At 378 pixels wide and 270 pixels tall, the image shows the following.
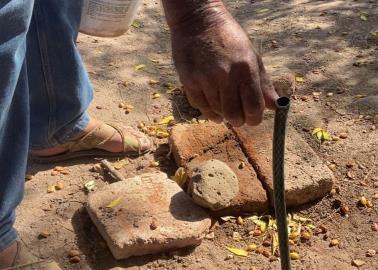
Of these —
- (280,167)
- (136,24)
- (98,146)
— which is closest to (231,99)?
(280,167)

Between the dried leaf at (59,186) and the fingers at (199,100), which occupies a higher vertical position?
the fingers at (199,100)

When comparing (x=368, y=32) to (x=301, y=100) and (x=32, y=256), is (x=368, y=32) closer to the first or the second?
(x=301, y=100)

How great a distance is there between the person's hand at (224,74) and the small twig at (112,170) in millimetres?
1318

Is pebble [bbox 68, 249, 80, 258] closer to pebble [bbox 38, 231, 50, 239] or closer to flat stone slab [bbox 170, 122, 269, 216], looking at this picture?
pebble [bbox 38, 231, 50, 239]

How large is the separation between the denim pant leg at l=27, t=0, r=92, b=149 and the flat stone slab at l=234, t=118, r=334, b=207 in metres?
0.78

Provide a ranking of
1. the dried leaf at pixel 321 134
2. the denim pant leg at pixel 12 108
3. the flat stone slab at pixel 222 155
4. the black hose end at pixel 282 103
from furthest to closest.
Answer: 1. the dried leaf at pixel 321 134
2. the flat stone slab at pixel 222 155
3. the denim pant leg at pixel 12 108
4. the black hose end at pixel 282 103

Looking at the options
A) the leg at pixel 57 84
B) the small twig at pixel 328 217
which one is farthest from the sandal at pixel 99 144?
the small twig at pixel 328 217

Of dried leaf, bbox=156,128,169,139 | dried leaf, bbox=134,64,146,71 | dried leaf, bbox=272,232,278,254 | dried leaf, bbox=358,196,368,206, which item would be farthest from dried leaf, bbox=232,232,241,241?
dried leaf, bbox=134,64,146,71

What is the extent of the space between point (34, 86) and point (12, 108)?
20.2 inches

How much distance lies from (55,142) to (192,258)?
0.81 meters

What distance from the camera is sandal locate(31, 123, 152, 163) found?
2832mm

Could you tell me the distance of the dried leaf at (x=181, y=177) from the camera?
8.90ft

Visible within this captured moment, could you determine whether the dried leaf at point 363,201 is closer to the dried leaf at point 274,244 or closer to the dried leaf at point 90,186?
the dried leaf at point 274,244

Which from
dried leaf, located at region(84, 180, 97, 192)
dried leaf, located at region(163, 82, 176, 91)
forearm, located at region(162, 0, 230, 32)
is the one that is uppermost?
forearm, located at region(162, 0, 230, 32)
